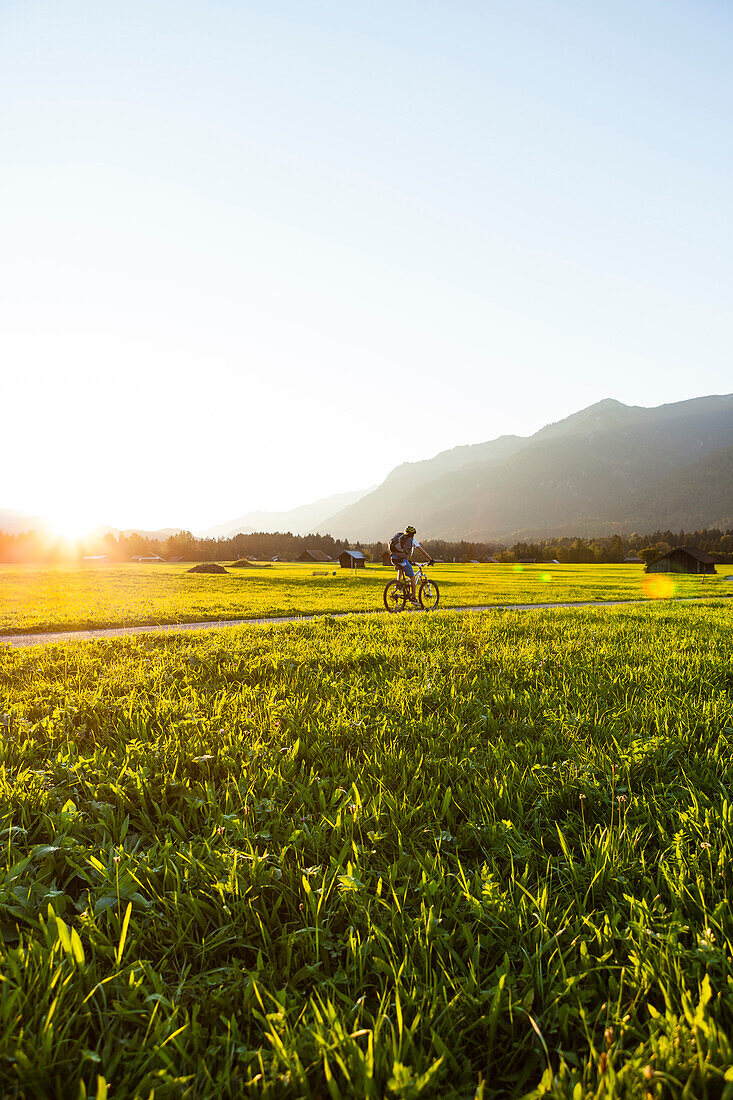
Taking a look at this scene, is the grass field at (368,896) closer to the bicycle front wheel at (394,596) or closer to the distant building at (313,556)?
the bicycle front wheel at (394,596)

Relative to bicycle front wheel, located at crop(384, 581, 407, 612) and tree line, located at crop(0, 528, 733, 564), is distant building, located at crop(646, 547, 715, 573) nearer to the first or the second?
tree line, located at crop(0, 528, 733, 564)

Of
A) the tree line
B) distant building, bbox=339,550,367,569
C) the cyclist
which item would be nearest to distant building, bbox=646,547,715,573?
the tree line

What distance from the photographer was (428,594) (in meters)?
17.4

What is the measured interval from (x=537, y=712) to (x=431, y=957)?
10.9 ft

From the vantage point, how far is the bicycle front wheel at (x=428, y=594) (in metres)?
17.1

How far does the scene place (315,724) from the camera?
196 inches

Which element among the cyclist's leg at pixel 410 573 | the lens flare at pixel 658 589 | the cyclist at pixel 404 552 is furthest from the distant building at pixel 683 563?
the cyclist at pixel 404 552

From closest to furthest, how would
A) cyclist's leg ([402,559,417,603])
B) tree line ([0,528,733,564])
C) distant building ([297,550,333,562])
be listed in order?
1. cyclist's leg ([402,559,417,603])
2. tree line ([0,528,733,564])
3. distant building ([297,550,333,562])

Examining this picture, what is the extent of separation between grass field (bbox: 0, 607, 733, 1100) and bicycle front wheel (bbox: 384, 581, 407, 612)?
10782mm

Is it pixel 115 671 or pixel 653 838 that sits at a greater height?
pixel 115 671

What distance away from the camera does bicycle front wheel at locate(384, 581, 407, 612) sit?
16.6 meters

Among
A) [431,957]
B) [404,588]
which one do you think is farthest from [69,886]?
[404,588]

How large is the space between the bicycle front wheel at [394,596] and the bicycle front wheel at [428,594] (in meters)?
0.60

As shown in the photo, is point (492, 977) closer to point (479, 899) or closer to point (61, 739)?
point (479, 899)
